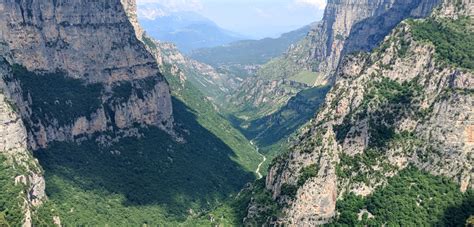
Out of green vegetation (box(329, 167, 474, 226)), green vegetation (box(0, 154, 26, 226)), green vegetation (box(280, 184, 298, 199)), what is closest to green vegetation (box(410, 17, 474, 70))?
green vegetation (box(329, 167, 474, 226))

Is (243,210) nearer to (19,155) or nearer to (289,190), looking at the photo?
(289,190)

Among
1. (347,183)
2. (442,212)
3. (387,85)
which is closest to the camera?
(442,212)

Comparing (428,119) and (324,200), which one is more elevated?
(428,119)

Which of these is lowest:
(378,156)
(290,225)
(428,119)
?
(290,225)

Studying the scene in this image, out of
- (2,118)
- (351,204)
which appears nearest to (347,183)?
(351,204)

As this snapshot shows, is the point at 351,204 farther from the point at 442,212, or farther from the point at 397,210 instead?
the point at 442,212

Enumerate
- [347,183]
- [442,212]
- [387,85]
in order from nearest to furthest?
[442,212] → [347,183] → [387,85]

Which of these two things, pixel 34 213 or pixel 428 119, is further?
pixel 34 213
